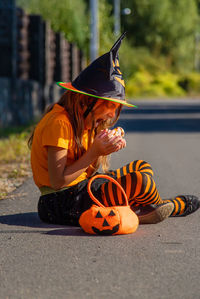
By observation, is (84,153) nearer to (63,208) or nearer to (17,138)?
(63,208)

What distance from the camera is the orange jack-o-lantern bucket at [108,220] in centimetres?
491

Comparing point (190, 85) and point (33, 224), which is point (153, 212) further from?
point (190, 85)

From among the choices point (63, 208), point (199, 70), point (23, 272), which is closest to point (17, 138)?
point (63, 208)

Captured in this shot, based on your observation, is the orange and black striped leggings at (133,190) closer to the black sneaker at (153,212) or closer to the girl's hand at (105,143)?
the black sneaker at (153,212)

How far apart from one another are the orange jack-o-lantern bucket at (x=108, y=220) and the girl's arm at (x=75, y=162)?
0.14 m

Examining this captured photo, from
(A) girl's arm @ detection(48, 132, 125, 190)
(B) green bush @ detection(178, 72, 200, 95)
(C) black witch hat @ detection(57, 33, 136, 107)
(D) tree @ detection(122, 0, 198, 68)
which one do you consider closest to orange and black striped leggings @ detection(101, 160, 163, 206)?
(A) girl's arm @ detection(48, 132, 125, 190)

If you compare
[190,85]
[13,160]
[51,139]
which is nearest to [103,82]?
[51,139]

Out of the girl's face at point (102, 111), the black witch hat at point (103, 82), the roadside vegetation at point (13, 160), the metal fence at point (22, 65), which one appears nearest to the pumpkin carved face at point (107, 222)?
the girl's face at point (102, 111)

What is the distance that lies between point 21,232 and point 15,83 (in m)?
10.0

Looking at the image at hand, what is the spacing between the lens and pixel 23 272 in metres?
4.05

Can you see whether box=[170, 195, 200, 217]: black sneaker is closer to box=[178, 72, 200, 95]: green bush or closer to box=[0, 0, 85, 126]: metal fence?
box=[0, 0, 85, 126]: metal fence

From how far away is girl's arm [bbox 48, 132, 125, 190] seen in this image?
192 inches

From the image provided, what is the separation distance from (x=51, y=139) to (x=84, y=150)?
339 millimetres

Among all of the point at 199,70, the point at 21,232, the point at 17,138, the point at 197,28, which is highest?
the point at 21,232
